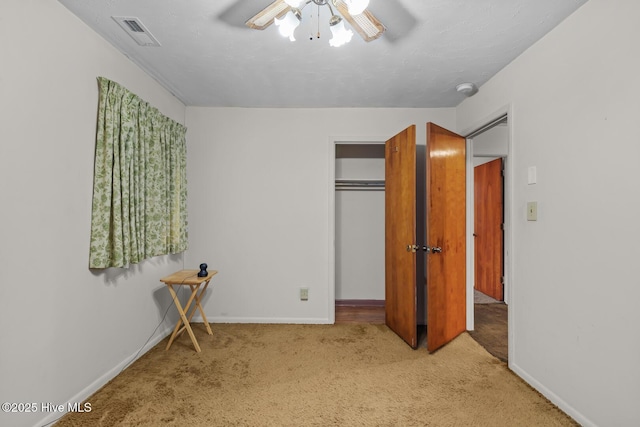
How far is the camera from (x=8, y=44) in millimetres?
1363

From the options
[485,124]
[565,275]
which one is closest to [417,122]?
[485,124]

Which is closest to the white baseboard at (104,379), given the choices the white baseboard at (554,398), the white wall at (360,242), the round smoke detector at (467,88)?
the white wall at (360,242)

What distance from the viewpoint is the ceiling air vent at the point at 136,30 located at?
68.5 inches

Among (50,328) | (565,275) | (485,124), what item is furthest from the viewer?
(485,124)

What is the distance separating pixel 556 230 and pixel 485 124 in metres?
1.19

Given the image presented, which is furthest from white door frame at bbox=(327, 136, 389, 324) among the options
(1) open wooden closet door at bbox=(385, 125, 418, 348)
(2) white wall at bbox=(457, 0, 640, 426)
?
(2) white wall at bbox=(457, 0, 640, 426)

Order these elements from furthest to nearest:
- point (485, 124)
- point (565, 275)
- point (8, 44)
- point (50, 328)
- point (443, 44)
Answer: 1. point (485, 124)
2. point (443, 44)
3. point (565, 275)
4. point (50, 328)
5. point (8, 44)

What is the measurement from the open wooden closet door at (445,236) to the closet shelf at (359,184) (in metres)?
1.16

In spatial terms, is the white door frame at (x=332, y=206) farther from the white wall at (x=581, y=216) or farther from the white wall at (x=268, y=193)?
the white wall at (x=581, y=216)

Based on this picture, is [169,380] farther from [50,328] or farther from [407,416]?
[407,416]

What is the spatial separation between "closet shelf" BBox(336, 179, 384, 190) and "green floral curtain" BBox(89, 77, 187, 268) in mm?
1989

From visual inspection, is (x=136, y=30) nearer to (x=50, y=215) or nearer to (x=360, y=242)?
(x=50, y=215)

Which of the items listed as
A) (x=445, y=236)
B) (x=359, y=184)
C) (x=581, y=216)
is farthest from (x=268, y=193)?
(x=581, y=216)

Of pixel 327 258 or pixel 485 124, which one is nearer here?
pixel 485 124
